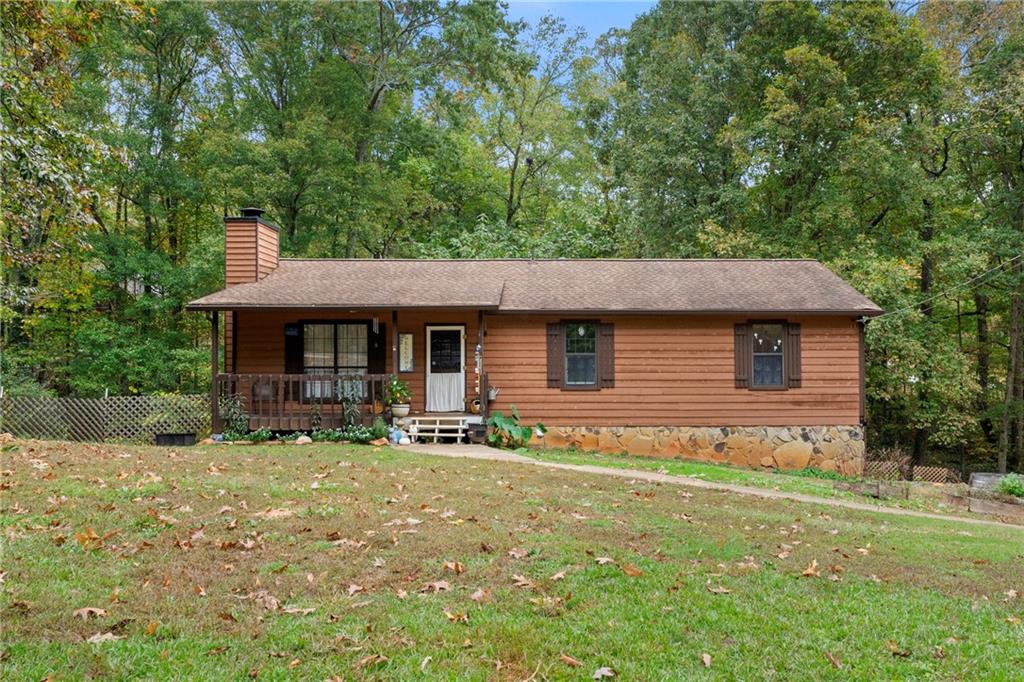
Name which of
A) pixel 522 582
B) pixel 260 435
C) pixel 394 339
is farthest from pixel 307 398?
pixel 522 582

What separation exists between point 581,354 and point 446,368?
297 centimetres

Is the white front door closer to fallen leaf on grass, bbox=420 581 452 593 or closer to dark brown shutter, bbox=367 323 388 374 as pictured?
dark brown shutter, bbox=367 323 388 374

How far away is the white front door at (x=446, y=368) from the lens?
50.2 feet

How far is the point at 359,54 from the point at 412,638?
2387cm

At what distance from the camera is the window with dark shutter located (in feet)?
49.9

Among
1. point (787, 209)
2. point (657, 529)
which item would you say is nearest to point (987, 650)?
point (657, 529)

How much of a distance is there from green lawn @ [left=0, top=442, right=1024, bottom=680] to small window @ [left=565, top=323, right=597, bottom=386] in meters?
7.37

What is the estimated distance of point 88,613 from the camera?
3.95 meters

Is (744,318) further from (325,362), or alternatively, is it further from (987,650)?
(987,650)

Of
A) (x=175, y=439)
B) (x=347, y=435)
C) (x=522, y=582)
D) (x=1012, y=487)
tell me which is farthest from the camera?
(x=175, y=439)

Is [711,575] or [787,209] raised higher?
[787,209]

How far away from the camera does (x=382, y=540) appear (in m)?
5.69

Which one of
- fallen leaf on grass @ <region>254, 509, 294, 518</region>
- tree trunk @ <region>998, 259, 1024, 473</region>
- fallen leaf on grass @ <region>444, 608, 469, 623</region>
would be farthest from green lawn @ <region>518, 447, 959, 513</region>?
tree trunk @ <region>998, 259, 1024, 473</region>

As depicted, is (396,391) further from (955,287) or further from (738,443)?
(955,287)
